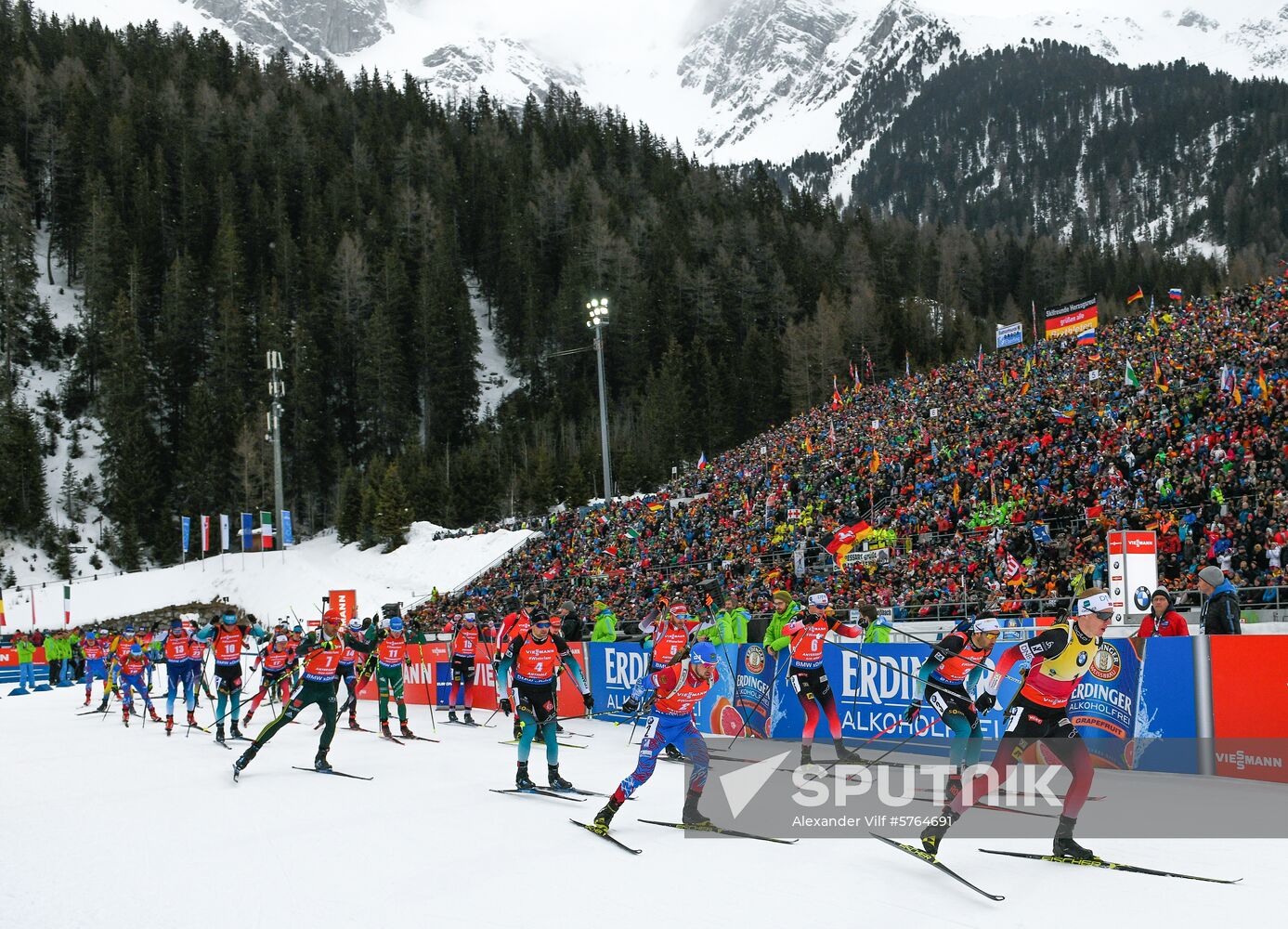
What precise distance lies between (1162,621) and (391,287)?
81.0 metres

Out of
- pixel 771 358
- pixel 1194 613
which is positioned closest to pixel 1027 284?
pixel 771 358

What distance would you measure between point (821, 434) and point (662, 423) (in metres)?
30.4

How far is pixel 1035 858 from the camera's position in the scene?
7668 mm

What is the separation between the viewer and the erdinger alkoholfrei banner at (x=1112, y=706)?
37.5 ft

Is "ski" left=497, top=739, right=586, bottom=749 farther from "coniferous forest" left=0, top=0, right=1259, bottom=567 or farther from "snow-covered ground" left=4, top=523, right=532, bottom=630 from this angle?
"coniferous forest" left=0, top=0, right=1259, bottom=567

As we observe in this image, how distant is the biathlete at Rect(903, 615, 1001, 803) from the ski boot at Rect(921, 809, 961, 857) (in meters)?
1.71

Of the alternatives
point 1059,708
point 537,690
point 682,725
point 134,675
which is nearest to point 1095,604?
point 1059,708

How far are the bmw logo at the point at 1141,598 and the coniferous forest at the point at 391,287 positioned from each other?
45.2 meters

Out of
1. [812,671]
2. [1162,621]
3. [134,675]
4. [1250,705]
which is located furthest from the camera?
[134,675]

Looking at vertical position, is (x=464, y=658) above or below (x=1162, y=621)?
below

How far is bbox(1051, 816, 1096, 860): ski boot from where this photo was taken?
742 cm

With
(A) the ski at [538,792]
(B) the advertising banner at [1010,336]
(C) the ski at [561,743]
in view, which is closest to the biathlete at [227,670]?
(C) the ski at [561,743]

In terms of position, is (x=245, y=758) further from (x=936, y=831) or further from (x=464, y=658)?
(x=936, y=831)

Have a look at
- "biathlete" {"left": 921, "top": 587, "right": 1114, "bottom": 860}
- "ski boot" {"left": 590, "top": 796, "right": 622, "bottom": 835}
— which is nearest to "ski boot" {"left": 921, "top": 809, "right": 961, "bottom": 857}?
"biathlete" {"left": 921, "top": 587, "right": 1114, "bottom": 860}
